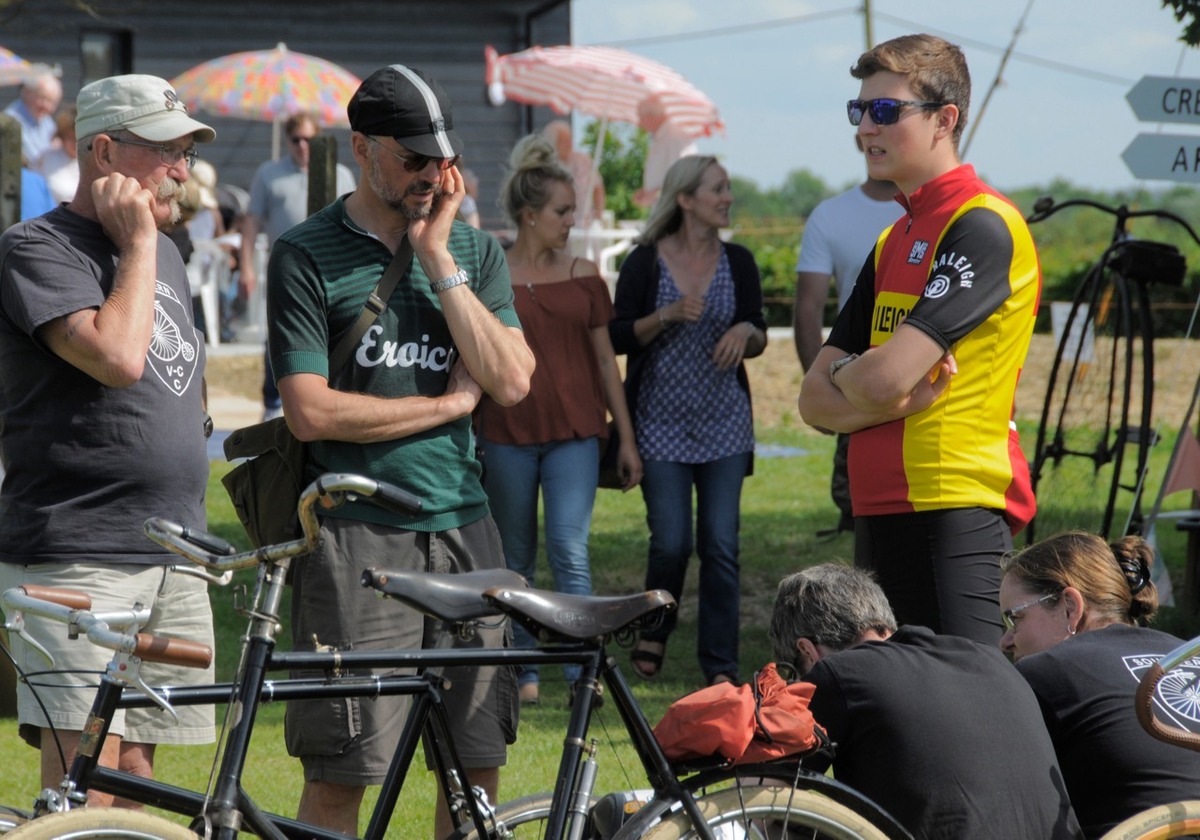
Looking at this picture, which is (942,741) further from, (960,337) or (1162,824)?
(960,337)

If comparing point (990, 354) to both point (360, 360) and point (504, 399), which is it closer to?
point (504, 399)

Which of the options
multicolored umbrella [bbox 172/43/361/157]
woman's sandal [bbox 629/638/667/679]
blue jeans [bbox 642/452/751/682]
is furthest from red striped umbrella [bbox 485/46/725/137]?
woman's sandal [bbox 629/638/667/679]

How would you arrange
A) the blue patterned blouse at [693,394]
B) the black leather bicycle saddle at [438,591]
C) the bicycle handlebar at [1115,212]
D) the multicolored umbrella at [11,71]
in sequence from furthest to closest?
the multicolored umbrella at [11,71]
the bicycle handlebar at [1115,212]
the blue patterned blouse at [693,394]
the black leather bicycle saddle at [438,591]

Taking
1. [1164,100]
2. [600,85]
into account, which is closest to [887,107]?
[1164,100]

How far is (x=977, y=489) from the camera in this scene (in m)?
3.37

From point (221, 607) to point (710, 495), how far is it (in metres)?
2.53

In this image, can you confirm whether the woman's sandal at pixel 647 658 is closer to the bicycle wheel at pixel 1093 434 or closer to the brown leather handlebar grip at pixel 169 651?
the bicycle wheel at pixel 1093 434

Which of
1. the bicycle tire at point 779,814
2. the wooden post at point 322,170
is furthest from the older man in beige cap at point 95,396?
the wooden post at point 322,170

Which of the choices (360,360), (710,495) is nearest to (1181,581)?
(710,495)

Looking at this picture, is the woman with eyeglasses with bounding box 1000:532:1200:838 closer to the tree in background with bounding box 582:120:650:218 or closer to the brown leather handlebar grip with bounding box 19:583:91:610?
the brown leather handlebar grip with bounding box 19:583:91:610

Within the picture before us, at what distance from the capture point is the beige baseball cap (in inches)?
130

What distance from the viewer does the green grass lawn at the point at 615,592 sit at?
4684 mm

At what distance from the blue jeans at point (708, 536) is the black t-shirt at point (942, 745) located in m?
2.85

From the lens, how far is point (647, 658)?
19.3ft
